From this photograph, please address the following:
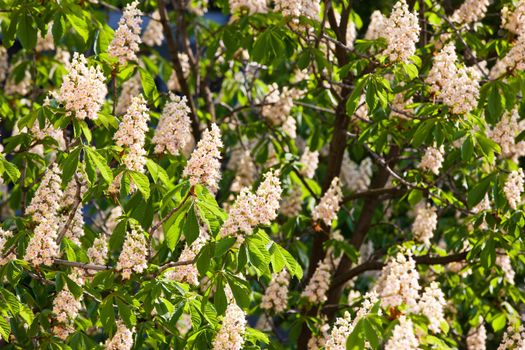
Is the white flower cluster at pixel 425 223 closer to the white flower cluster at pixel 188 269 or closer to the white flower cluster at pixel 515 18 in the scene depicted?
the white flower cluster at pixel 515 18

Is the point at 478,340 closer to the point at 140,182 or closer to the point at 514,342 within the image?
the point at 514,342

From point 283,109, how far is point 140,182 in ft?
9.02

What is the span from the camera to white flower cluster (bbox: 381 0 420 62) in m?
5.14

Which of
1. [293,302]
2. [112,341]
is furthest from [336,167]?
[112,341]

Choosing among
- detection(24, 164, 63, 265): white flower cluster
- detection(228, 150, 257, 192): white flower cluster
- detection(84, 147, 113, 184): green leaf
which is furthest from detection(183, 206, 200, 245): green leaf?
detection(228, 150, 257, 192): white flower cluster

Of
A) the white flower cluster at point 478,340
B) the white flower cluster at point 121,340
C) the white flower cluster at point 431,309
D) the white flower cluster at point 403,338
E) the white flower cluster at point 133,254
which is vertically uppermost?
the white flower cluster at point 478,340

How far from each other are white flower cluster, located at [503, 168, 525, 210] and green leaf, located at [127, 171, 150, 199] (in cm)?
215

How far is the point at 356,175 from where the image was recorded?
27.9 feet

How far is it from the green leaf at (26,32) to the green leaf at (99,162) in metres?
1.19

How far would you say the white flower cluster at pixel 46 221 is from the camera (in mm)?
4445

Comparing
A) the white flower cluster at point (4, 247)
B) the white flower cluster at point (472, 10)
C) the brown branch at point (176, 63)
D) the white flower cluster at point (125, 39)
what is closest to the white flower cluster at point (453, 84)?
the white flower cluster at point (472, 10)

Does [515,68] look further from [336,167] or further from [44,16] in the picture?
[44,16]

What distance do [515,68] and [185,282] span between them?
7.43 ft

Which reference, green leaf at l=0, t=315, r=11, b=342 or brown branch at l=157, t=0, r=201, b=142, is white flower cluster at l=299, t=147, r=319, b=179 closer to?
brown branch at l=157, t=0, r=201, b=142
